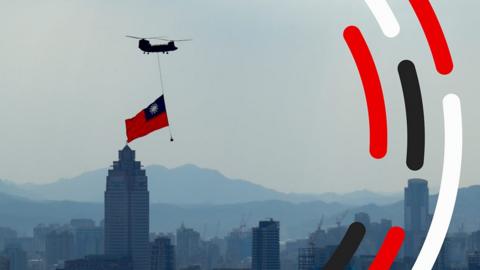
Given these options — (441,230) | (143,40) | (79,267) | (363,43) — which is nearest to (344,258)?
(441,230)

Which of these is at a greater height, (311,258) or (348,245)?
(311,258)

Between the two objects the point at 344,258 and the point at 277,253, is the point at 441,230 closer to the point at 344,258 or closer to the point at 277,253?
the point at 344,258

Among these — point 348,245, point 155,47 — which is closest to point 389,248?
point 348,245

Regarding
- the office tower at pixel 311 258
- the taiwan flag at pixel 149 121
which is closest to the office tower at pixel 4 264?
the office tower at pixel 311 258

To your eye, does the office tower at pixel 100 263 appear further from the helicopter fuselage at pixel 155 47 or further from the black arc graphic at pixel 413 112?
the black arc graphic at pixel 413 112

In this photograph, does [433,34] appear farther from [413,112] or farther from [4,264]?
[4,264]

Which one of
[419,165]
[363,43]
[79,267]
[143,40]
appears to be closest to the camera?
[419,165]
